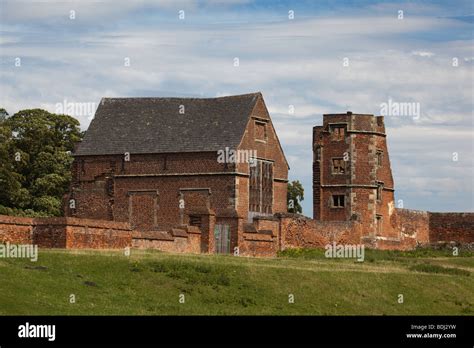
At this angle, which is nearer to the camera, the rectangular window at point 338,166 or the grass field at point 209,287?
the grass field at point 209,287

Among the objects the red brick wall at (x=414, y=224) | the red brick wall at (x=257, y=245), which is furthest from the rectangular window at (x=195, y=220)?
the red brick wall at (x=414, y=224)

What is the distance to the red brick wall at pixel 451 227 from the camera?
247 ft

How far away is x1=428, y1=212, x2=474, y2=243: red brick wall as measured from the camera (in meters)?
75.2

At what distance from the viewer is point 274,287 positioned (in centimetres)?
3450

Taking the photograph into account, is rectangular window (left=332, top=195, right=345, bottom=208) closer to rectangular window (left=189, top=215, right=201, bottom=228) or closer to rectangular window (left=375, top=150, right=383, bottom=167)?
rectangular window (left=375, top=150, right=383, bottom=167)

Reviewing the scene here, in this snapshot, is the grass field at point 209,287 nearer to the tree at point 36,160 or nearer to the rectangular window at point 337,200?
the rectangular window at point 337,200

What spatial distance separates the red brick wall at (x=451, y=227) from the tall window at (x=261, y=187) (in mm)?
19083

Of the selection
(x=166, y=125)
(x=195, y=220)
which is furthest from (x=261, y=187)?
(x=195, y=220)

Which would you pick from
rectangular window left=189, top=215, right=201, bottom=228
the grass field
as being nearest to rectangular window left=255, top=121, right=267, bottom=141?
rectangular window left=189, top=215, right=201, bottom=228

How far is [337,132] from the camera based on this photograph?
2650 inches
